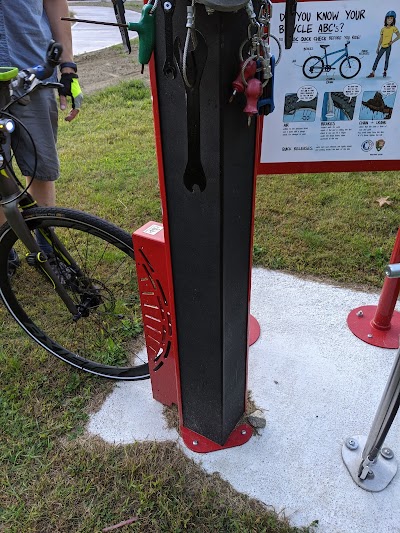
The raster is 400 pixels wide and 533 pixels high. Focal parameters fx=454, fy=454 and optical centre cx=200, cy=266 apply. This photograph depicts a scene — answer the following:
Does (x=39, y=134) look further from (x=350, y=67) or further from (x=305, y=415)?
(x=305, y=415)

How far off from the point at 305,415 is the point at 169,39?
162 centimetres

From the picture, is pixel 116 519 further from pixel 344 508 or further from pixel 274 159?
pixel 274 159

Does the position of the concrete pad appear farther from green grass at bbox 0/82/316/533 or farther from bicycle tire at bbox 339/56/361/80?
bicycle tire at bbox 339/56/361/80

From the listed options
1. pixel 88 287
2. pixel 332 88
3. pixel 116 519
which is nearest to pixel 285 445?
pixel 116 519

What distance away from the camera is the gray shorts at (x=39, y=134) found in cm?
231

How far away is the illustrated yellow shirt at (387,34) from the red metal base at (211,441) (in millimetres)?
1732

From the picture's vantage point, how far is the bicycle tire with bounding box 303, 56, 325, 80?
6.42 feet

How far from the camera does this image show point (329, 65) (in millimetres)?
1969

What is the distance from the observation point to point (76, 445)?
1938 millimetres

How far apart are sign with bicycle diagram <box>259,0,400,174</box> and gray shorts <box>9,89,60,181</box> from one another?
115 cm

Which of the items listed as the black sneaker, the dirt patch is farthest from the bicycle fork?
the dirt patch

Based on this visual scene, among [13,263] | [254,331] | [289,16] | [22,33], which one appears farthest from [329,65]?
[13,263]

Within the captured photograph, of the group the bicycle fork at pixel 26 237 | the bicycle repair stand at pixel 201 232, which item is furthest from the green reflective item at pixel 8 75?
the bicycle repair stand at pixel 201 232

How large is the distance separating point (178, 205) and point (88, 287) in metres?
0.97
